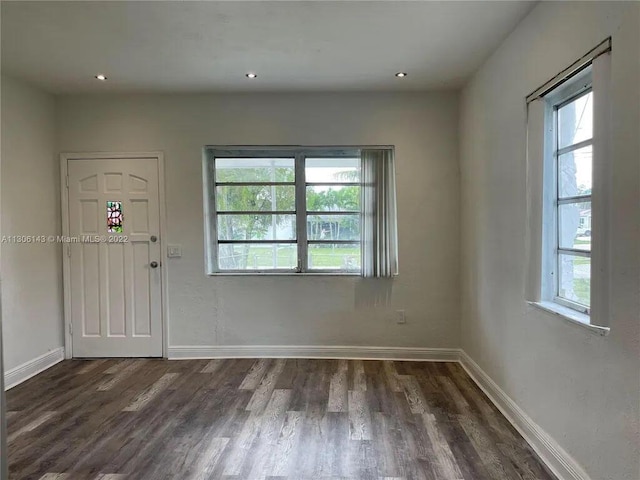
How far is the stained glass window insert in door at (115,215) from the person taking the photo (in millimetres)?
3775

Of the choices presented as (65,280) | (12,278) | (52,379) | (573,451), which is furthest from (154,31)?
(573,451)

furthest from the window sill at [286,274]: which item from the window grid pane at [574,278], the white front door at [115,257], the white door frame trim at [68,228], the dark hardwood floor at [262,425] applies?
the window grid pane at [574,278]

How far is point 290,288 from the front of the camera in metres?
3.80

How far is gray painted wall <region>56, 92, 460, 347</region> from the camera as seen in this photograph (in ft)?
12.1

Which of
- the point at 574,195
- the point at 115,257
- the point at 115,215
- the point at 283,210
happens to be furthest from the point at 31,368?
the point at 574,195

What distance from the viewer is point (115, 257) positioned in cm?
379

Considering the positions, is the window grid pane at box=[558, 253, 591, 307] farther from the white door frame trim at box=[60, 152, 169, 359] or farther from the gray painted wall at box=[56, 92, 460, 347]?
the white door frame trim at box=[60, 152, 169, 359]

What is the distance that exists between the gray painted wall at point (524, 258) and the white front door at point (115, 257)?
3.01 m

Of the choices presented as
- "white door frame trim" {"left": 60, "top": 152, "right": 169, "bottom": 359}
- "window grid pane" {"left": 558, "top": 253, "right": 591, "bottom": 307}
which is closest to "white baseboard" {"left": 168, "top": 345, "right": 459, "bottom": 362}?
"white door frame trim" {"left": 60, "top": 152, "right": 169, "bottom": 359}

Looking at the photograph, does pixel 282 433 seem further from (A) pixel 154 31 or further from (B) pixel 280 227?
(A) pixel 154 31

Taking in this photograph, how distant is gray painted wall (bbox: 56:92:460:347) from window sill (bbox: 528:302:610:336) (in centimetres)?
153

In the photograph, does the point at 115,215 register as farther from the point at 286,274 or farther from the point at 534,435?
the point at 534,435

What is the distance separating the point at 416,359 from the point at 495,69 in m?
2.63

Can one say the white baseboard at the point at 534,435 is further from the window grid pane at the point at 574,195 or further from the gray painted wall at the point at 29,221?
the gray painted wall at the point at 29,221
